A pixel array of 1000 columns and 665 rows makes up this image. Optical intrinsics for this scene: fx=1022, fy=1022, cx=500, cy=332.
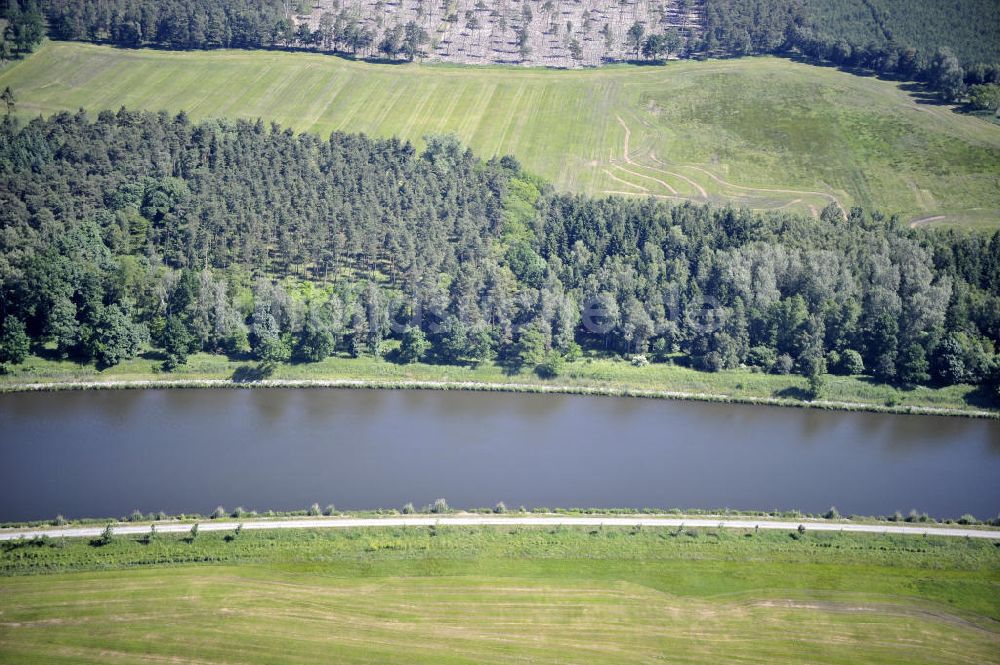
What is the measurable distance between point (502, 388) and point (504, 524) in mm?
23616

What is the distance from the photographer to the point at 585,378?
283ft

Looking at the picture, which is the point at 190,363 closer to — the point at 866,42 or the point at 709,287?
the point at 709,287

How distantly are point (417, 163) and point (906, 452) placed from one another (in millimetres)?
62526

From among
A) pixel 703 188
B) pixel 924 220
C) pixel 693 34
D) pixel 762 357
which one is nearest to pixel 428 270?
pixel 762 357

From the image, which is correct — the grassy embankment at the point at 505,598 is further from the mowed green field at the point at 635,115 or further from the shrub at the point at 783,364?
the mowed green field at the point at 635,115

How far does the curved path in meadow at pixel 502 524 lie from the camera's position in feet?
196

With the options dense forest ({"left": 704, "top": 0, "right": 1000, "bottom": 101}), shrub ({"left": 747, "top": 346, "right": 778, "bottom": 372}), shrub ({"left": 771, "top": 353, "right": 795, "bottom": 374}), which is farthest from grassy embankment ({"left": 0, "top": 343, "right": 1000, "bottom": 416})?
dense forest ({"left": 704, "top": 0, "right": 1000, "bottom": 101})

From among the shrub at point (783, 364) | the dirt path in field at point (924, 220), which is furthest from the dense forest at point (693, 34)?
the shrub at point (783, 364)

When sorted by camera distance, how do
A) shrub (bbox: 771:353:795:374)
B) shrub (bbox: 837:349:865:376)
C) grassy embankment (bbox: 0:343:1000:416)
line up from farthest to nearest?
shrub (bbox: 771:353:795:374) → shrub (bbox: 837:349:865:376) → grassy embankment (bbox: 0:343:1000:416)

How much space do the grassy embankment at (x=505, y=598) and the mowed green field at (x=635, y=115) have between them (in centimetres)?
6616

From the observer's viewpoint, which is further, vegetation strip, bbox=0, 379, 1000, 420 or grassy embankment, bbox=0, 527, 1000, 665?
vegetation strip, bbox=0, 379, 1000, 420

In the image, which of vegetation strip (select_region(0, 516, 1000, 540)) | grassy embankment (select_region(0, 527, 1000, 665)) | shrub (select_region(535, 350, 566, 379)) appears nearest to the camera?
grassy embankment (select_region(0, 527, 1000, 665))

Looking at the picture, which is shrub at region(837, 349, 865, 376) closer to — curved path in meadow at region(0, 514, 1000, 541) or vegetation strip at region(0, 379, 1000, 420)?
vegetation strip at region(0, 379, 1000, 420)

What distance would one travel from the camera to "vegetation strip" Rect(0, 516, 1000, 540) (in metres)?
59.7
